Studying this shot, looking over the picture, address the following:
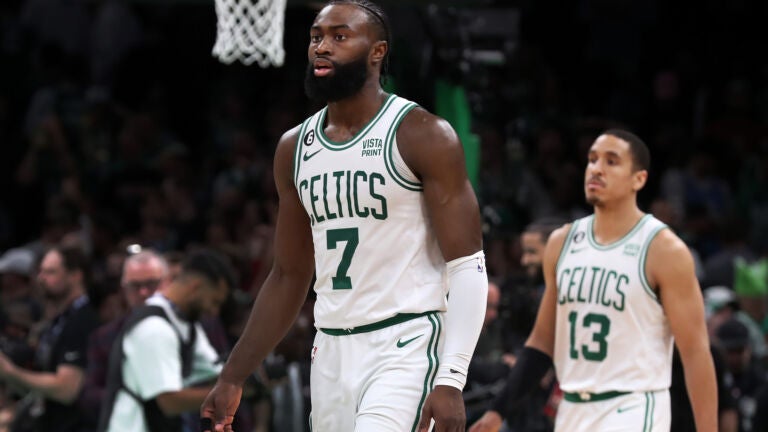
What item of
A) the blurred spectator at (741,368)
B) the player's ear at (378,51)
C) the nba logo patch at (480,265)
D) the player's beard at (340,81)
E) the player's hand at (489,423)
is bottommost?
the blurred spectator at (741,368)

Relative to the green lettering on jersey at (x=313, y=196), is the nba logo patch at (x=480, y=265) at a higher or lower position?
lower

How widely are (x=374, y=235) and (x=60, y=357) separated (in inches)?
167

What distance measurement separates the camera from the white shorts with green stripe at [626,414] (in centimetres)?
700

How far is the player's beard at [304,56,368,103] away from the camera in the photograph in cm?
543

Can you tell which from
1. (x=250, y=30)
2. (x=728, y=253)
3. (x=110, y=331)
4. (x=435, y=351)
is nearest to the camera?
(x=435, y=351)

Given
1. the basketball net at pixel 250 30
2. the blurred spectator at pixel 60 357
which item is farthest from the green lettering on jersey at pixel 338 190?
the blurred spectator at pixel 60 357

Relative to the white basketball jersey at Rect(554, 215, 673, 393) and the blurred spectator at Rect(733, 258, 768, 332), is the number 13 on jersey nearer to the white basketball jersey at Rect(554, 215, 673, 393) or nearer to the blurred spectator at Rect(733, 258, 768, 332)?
the white basketball jersey at Rect(554, 215, 673, 393)

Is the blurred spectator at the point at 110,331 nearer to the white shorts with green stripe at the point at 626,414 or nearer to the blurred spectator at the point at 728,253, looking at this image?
the white shorts with green stripe at the point at 626,414

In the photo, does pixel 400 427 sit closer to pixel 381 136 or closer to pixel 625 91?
pixel 381 136

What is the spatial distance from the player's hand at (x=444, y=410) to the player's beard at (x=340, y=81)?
1.20 meters

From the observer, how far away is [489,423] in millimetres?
7012

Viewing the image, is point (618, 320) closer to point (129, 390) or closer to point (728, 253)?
point (129, 390)

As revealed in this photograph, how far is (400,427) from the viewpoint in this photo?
16.9 feet

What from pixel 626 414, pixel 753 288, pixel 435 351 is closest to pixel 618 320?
pixel 626 414
